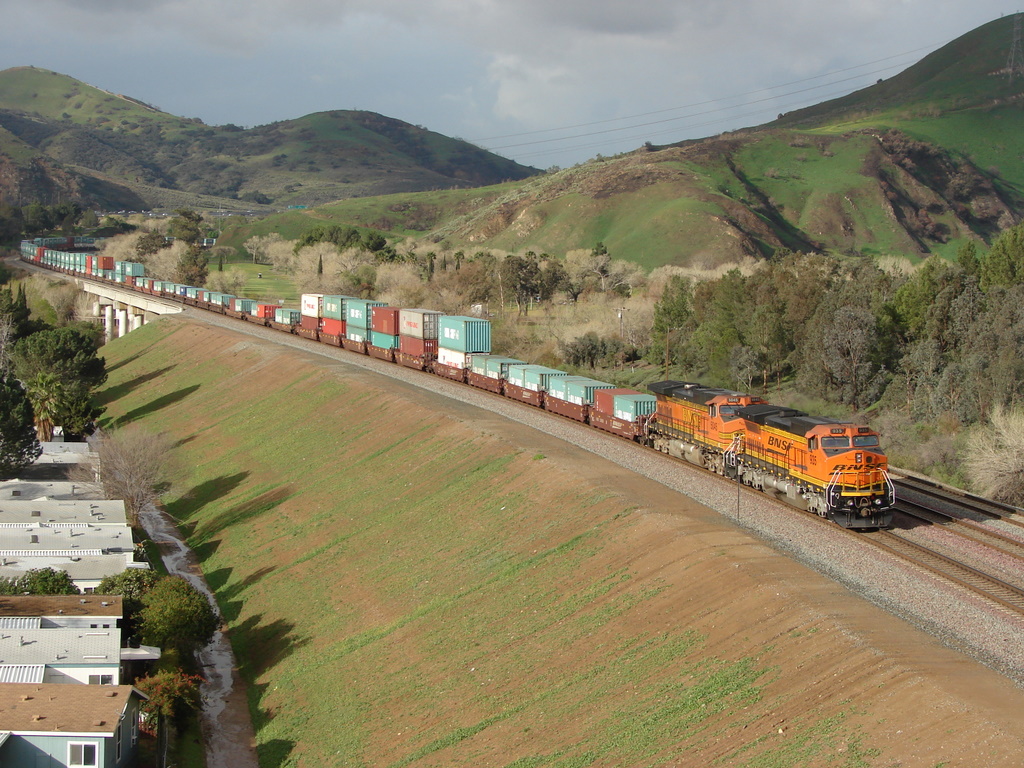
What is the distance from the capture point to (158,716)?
3019 cm

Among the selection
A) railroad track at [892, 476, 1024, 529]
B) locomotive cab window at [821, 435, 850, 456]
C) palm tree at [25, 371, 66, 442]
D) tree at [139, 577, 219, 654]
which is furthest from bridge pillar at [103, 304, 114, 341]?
locomotive cab window at [821, 435, 850, 456]

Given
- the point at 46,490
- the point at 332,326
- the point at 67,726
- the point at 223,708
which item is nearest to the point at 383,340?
the point at 332,326

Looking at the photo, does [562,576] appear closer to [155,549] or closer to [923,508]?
[923,508]

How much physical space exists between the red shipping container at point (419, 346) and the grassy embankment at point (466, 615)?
411 inches

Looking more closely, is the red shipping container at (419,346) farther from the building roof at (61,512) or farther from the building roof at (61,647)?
the building roof at (61,647)

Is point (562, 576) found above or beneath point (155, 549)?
above

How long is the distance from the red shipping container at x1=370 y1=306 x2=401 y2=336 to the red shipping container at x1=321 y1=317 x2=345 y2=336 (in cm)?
667

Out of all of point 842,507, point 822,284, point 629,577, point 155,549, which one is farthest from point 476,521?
point 822,284

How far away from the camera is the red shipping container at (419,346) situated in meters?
71.1

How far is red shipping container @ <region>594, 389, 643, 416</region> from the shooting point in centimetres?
5019

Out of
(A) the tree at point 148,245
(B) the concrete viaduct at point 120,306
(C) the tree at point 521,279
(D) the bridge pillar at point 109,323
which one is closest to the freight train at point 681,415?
(C) the tree at point 521,279

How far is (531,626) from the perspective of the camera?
101 ft

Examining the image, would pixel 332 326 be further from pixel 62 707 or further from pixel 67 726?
pixel 67 726

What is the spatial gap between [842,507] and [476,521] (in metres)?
15.0
